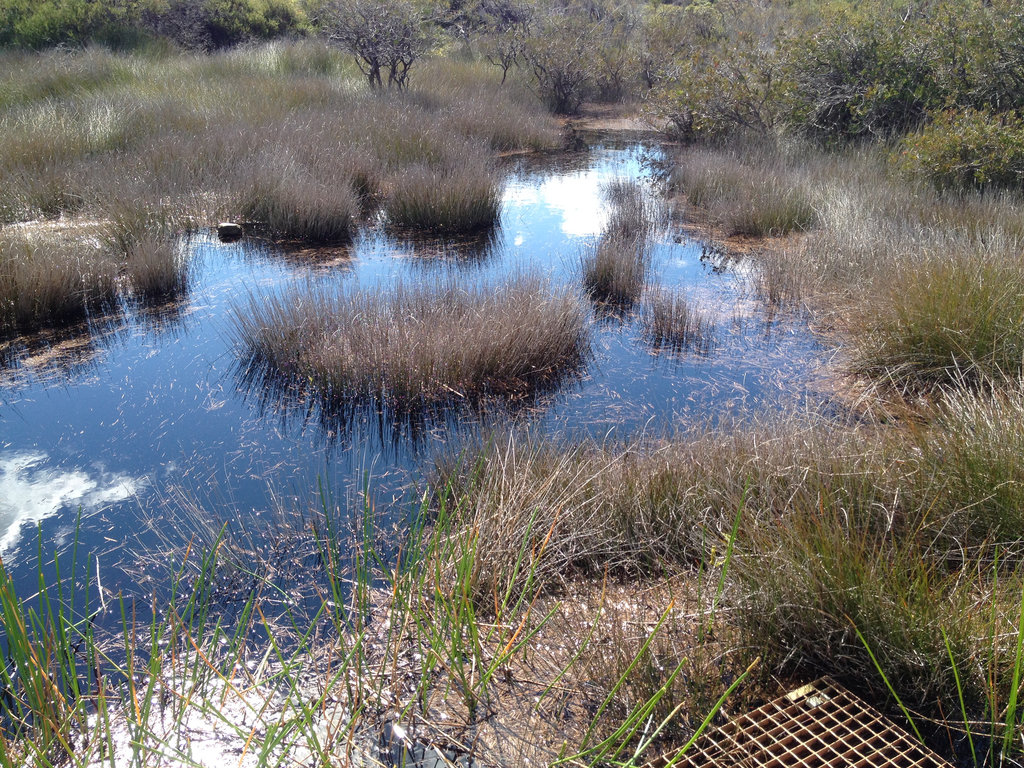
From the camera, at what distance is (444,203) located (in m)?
8.02

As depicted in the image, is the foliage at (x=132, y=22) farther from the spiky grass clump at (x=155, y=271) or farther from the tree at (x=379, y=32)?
the spiky grass clump at (x=155, y=271)

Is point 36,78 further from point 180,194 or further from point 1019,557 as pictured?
point 1019,557

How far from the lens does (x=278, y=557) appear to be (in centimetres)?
305

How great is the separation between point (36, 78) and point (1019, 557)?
526 inches

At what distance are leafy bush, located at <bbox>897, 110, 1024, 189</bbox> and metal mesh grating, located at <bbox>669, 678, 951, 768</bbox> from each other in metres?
6.50

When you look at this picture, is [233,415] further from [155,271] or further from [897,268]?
[897,268]

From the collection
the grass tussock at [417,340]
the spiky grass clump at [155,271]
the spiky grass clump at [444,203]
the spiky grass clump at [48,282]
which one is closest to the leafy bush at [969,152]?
the spiky grass clump at [444,203]

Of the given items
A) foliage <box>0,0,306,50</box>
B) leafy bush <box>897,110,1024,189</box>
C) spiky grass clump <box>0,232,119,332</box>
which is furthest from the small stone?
foliage <box>0,0,306,50</box>

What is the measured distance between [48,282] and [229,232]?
2.17m

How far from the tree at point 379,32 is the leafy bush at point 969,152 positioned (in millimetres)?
8736

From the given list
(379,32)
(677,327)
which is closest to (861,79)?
(677,327)

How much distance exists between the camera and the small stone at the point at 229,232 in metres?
7.43

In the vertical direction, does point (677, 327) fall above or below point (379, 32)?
below

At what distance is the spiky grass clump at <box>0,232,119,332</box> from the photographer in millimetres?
5371
